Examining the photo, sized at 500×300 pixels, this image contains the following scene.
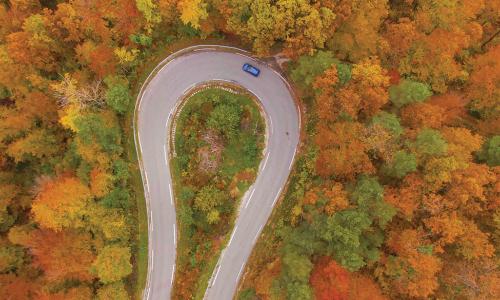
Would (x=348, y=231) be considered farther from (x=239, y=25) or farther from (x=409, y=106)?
(x=239, y=25)

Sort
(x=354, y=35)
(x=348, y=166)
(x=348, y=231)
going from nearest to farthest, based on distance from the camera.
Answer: (x=348, y=231) → (x=348, y=166) → (x=354, y=35)

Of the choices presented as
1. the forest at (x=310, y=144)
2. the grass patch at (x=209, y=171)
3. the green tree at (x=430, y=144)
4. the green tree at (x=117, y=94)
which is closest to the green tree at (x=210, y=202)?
the grass patch at (x=209, y=171)

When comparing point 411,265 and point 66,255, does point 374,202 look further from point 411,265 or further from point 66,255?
point 66,255

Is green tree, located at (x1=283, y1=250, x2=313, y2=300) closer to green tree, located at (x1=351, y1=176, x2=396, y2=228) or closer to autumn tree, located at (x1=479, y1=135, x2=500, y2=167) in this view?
green tree, located at (x1=351, y1=176, x2=396, y2=228)

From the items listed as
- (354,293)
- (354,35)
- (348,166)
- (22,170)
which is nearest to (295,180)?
(348,166)

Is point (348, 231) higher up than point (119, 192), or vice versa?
point (119, 192)

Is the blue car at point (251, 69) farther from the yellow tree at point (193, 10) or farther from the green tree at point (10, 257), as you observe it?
the green tree at point (10, 257)
